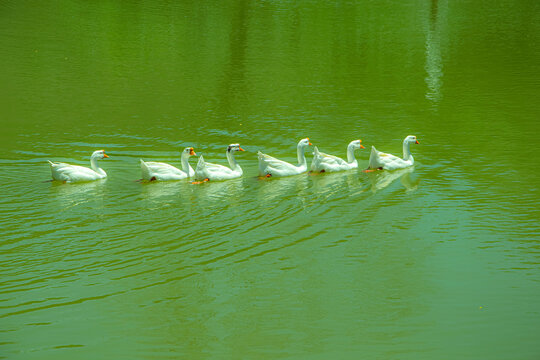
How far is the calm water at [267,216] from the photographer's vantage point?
8875 mm

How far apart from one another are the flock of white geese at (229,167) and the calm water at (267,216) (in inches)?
11.5

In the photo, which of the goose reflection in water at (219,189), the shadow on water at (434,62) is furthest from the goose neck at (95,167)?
the shadow on water at (434,62)

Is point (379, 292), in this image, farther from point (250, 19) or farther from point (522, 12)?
point (522, 12)

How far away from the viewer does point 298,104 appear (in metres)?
24.3

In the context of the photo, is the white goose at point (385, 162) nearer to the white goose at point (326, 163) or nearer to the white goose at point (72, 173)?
the white goose at point (326, 163)

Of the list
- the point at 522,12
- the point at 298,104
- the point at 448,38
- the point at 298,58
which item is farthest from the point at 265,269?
the point at 522,12

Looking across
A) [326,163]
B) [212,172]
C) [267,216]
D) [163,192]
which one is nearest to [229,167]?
[212,172]

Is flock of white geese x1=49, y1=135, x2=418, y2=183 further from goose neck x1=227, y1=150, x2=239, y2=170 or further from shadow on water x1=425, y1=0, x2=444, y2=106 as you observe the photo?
shadow on water x1=425, y1=0, x2=444, y2=106

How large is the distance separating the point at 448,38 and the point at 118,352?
36469mm

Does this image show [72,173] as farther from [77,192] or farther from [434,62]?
[434,62]

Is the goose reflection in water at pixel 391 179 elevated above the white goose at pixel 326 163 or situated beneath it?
situated beneath

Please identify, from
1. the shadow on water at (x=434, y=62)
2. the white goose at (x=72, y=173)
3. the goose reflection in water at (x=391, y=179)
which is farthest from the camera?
the shadow on water at (x=434, y=62)

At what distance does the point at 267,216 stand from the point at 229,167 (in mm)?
4170

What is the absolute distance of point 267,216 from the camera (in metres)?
13.2
